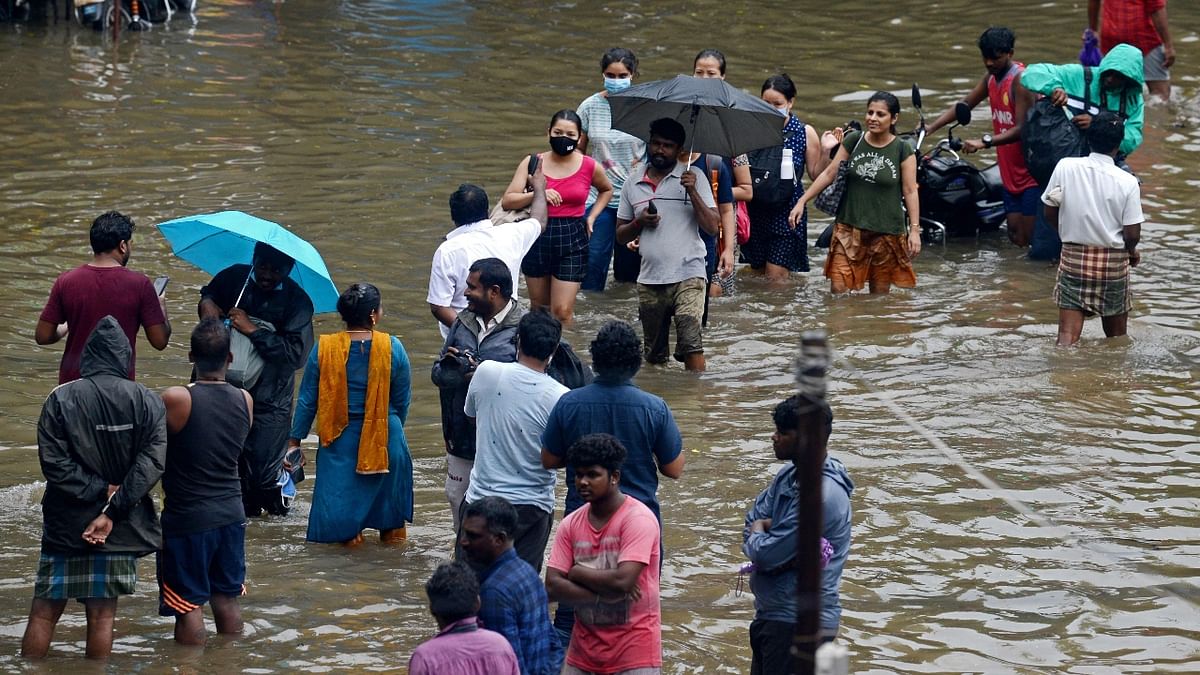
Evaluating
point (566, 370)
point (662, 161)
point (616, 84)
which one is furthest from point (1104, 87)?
point (566, 370)

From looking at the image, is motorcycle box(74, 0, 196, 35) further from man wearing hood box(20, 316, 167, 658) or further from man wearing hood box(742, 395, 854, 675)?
man wearing hood box(742, 395, 854, 675)

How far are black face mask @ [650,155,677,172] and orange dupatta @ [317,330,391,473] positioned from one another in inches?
107

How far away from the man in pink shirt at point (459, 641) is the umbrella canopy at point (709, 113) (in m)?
5.81

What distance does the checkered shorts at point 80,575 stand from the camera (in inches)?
267

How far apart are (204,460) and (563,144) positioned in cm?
425

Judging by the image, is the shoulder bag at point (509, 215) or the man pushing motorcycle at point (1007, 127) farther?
the man pushing motorcycle at point (1007, 127)

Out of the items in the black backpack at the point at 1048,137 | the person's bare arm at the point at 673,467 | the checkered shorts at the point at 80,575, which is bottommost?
the checkered shorts at the point at 80,575

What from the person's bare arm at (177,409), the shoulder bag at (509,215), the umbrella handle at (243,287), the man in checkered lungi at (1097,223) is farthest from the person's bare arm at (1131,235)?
the person's bare arm at (177,409)

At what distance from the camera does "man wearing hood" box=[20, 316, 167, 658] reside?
6660 millimetres

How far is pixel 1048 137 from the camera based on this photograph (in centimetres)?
1250

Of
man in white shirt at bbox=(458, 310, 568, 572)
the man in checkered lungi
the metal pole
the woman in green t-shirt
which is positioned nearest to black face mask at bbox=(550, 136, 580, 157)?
the woman in green t-shirt

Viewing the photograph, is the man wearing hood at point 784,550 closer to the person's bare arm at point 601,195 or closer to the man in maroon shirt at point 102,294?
the man in maroon shirt at point 102,294

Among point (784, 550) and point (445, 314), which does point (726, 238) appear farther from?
point (784, 550)

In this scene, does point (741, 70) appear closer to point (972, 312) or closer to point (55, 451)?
point (972, 312)
